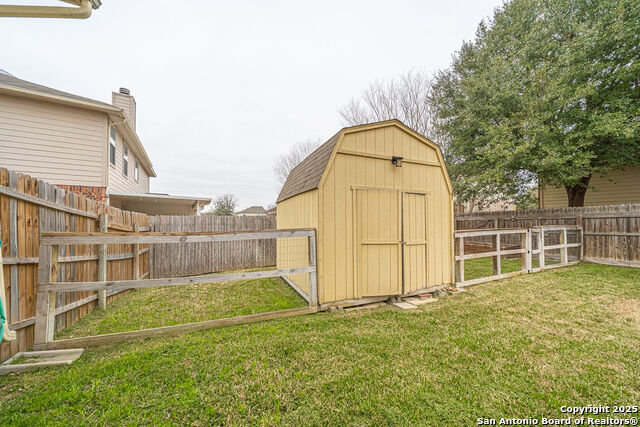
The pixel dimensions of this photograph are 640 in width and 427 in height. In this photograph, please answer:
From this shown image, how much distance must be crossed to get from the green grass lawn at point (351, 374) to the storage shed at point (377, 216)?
804 millimetres

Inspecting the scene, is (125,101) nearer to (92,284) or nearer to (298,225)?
(298,225)

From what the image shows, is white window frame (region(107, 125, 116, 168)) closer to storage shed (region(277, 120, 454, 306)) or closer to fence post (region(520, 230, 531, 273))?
storage shed (region(277, 120, 454, 306))

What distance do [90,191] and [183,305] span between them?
18.8 ft

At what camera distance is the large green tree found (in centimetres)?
867

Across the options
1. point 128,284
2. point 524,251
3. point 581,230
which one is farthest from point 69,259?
point 581,230

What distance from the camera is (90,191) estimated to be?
734 cm

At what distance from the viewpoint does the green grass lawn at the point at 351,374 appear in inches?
74.2

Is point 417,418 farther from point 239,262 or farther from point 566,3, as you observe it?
point 566,3

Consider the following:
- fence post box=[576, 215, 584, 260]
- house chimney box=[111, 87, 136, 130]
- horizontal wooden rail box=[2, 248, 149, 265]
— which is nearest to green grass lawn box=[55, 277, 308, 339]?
horizontal wooden rail box=[2, 248, 149, 265]

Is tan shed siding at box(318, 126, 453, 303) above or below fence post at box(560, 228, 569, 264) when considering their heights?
above

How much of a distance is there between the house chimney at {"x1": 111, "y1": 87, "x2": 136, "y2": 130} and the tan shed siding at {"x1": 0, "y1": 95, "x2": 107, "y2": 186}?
163 inches

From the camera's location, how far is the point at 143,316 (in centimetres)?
399

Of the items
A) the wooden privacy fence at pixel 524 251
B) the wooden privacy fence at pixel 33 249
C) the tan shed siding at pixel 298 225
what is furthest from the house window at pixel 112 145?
the wooden privacy fence at pixel 524 251

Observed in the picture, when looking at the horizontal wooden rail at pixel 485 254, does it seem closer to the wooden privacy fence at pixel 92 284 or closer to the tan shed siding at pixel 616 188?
the wooden privacy fence at pixel 92 284
